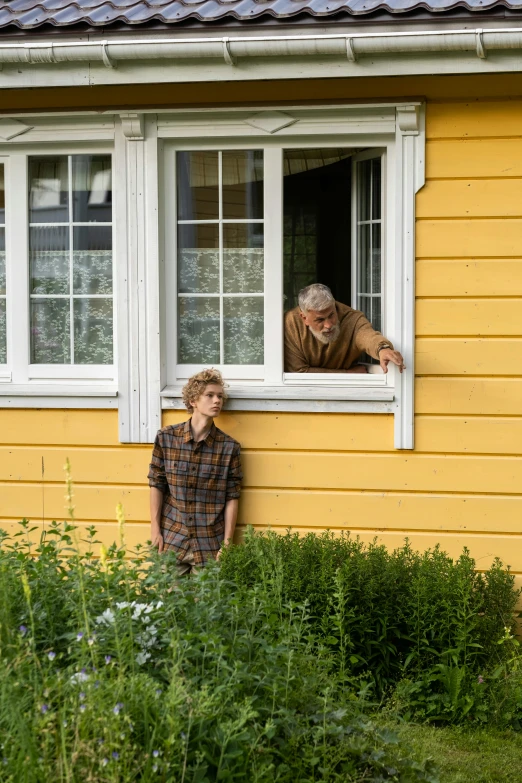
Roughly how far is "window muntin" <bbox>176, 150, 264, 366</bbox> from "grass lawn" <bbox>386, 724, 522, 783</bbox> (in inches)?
94.5

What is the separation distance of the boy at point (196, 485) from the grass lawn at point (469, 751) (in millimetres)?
1609

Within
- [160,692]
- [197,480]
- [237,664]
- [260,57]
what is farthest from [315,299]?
[160,692]

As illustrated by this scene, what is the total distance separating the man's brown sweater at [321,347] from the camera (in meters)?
6.27

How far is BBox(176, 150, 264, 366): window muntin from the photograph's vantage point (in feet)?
20.6

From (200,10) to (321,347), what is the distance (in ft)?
6.67

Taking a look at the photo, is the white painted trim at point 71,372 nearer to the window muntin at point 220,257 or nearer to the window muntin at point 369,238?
the window muntin at point 220,257

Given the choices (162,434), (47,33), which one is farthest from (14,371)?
(47,33)

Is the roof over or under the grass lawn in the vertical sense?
over

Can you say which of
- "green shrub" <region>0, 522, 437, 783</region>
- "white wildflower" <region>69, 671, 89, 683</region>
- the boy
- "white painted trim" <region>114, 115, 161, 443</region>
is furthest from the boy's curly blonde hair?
"white wildflower" <region>69, 671, 89, 683</region>

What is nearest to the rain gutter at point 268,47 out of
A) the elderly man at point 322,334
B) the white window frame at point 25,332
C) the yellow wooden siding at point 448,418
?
the yellow wooden siding at point 448,418

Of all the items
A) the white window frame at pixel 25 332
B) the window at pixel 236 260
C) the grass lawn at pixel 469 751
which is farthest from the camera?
the white window frame at pixel 25 332

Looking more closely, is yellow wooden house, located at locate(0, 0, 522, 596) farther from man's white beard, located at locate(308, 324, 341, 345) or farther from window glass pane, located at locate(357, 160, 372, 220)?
man's white beard, located at locate(308, 324, 341, 345)

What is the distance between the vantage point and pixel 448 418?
19.5ft

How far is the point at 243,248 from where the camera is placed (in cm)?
630
